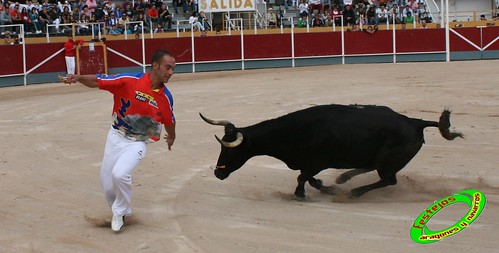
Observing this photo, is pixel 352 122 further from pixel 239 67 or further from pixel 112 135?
pixel 239 67

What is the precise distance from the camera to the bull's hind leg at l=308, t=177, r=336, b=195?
7117 mm

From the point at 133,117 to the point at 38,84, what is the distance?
16.4 meters

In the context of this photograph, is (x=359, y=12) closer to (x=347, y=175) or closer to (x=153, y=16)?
(x=153, y=16)

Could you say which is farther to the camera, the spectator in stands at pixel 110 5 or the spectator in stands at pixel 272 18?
the spectator in stands at pixel 272 18

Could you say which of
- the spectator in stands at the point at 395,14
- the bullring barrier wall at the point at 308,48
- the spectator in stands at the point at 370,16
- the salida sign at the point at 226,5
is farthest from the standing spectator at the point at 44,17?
the spectator in stands at the point at 395,14

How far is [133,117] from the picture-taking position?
5891 millimetres

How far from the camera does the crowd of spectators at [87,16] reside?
894 inches

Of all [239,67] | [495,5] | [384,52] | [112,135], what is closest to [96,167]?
[112,135]

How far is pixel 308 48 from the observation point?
25.6 metres

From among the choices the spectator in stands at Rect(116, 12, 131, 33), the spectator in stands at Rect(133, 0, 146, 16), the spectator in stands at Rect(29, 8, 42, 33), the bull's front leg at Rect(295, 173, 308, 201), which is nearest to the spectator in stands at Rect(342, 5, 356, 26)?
the spectator in stands at Rect(133, 0, 146, 16)

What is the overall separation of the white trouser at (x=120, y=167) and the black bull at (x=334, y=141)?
3.33 ft

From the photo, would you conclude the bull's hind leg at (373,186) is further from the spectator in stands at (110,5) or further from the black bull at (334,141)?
A: the spectator in stands at (110,5)

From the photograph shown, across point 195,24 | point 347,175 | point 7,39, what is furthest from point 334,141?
point 195,24

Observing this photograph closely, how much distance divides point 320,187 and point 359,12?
860 inches
